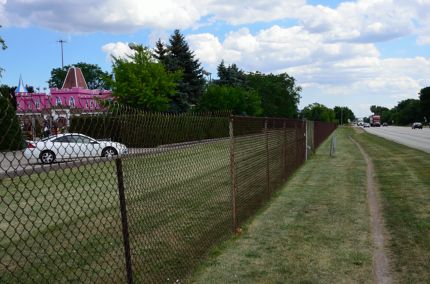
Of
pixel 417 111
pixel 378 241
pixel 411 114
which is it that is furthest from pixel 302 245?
pixel 411 114

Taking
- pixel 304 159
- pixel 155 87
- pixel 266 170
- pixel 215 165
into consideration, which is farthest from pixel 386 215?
pixel 155 87

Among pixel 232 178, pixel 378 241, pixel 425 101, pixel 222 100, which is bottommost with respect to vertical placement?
pixel 378 241

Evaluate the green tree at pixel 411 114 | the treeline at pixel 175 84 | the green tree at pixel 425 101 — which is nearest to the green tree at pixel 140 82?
the treeline at pixel 175 84

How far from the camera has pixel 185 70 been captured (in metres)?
49.9

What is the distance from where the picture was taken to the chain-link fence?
122 inches

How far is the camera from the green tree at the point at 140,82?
35656 mm

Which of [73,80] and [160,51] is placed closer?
[160,51]

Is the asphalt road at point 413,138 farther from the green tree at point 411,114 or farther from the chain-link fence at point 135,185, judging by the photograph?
the green tree at point 411,114

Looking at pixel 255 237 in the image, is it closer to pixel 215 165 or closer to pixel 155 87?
pixel 215 165

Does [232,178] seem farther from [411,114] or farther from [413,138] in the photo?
[411,114]

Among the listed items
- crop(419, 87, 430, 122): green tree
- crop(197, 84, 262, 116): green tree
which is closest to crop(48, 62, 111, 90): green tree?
crop(197, 84, 262, 116): green tree

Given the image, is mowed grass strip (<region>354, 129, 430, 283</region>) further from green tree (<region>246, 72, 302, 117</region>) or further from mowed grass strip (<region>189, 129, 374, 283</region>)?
green tree (<region>246, 72, 302, 117</region>)

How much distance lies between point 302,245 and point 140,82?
30711 millimetres

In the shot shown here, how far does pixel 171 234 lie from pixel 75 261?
138 centimetres
